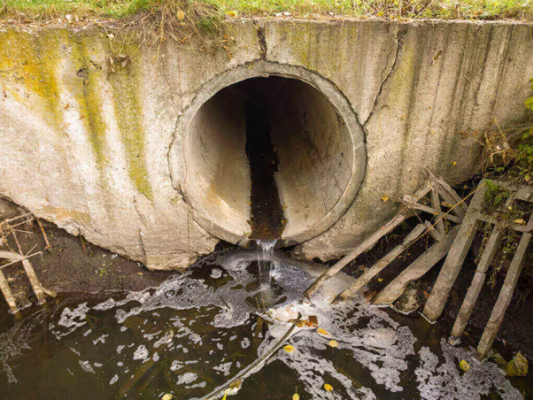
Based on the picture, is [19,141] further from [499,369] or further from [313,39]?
[499,369]

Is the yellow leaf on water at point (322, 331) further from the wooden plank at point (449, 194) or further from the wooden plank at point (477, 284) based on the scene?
the wooden plank at point (449, 194)

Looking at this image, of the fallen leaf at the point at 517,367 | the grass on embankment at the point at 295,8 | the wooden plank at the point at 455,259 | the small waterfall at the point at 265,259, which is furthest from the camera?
the small waterfall at the point at 265,259

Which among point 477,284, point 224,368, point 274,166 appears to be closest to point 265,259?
point 224,368

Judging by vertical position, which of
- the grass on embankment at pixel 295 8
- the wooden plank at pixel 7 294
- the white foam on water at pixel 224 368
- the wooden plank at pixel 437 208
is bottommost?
the white foam on water at pixel 224 368

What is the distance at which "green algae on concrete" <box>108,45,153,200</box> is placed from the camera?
171 inches

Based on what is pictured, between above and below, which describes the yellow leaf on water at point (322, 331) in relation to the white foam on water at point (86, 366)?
below

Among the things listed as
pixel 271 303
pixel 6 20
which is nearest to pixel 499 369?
pixel 271 303

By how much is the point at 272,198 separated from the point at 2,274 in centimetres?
442

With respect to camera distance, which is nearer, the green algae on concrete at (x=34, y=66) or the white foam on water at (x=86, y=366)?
the green algae on concrete at (x=34, y=66)

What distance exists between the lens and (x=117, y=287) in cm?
550

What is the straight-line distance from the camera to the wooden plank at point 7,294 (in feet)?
15.6

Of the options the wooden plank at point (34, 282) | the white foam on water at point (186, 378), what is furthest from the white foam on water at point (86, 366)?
the wooden plank at point (34, 282)

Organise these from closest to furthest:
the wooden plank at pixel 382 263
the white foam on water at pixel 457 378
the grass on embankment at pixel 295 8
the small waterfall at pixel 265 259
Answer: the white foam on water at pixel 457 378
the grass on embankment at pixel 295 8
the wooden plank at pixel 382 263
the small waterfall at pixel 265 259

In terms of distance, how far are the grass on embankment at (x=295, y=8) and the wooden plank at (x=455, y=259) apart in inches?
90.2
